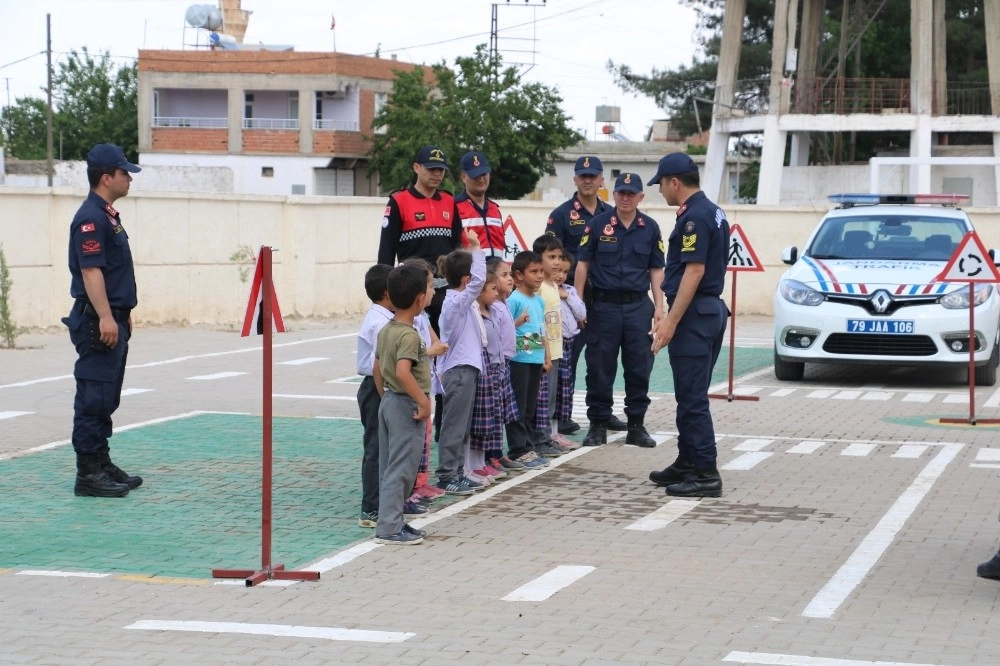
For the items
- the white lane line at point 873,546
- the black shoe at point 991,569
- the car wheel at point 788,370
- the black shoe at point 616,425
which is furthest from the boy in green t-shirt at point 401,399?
the car wheel at point 788,370

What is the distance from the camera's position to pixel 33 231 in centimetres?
2116

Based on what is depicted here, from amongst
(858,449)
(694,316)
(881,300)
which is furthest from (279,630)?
(881,300)

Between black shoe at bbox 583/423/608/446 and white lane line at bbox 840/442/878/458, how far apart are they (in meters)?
1.76

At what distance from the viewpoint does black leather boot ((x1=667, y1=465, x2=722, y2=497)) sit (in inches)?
384

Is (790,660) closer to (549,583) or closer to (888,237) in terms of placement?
(549,583)

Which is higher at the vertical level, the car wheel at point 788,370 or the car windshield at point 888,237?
the car windshield at point 888,237

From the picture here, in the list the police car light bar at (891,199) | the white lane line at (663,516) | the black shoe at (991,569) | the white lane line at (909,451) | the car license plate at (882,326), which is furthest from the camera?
the police car light bar at (891,199)

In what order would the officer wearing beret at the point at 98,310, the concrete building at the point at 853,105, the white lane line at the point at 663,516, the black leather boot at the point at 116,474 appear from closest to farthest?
Result: the white lane line at the point at 663,516 → the officer wearing beret at the point at 98,310 → the black leather boot at the point at 116,474 → the concrete building at the point at 853,105

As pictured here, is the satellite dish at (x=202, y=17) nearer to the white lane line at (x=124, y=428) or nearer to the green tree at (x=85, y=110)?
the green tree at (x=85, y=110)

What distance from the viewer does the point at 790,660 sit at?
5.95 meters

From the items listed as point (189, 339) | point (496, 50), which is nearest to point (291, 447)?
point (189, 339)

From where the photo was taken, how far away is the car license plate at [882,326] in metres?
15.7

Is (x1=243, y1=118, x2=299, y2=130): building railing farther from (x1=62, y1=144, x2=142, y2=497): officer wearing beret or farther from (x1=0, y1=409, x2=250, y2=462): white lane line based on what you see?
(x1=62, y1=144, x2=142, y2=497): officer wearing beret

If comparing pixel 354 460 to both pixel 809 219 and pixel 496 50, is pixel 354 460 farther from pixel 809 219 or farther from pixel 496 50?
pixel 496 50
